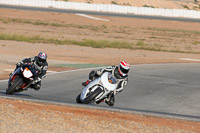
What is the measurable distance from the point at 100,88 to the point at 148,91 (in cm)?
607

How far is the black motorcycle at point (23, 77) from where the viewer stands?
13.9 metres

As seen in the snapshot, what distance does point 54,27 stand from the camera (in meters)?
53.1

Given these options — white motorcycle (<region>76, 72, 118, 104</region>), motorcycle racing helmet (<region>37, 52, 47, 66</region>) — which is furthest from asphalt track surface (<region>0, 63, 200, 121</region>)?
motorcycle racing helmet (<region>37, 52, 47, 66</region>)

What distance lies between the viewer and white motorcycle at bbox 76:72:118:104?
1226 cm

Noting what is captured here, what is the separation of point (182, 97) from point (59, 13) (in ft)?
176

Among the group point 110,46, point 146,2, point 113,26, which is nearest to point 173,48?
point 110,46

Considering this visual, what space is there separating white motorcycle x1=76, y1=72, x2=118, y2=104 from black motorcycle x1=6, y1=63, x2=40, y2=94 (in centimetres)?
236

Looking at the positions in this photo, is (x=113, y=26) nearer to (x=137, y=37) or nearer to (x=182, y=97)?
(x=137, y=37)

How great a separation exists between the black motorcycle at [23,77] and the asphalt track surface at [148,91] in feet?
1.03

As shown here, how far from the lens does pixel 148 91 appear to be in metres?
18.0

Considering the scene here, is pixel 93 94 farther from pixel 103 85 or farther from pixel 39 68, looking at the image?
pixel 39 68

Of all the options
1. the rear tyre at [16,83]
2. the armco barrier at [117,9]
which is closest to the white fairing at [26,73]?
the rear tyre at [16,83]

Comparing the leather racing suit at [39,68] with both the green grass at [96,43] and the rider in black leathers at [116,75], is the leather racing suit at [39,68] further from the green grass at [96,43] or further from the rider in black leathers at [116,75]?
the green grass at [96,43]

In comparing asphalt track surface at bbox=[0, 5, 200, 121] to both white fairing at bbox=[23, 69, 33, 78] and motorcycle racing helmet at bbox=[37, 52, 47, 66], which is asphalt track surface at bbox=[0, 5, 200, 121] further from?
motorcycle racing helmet at bbox=[37, 52, 47, 66]
